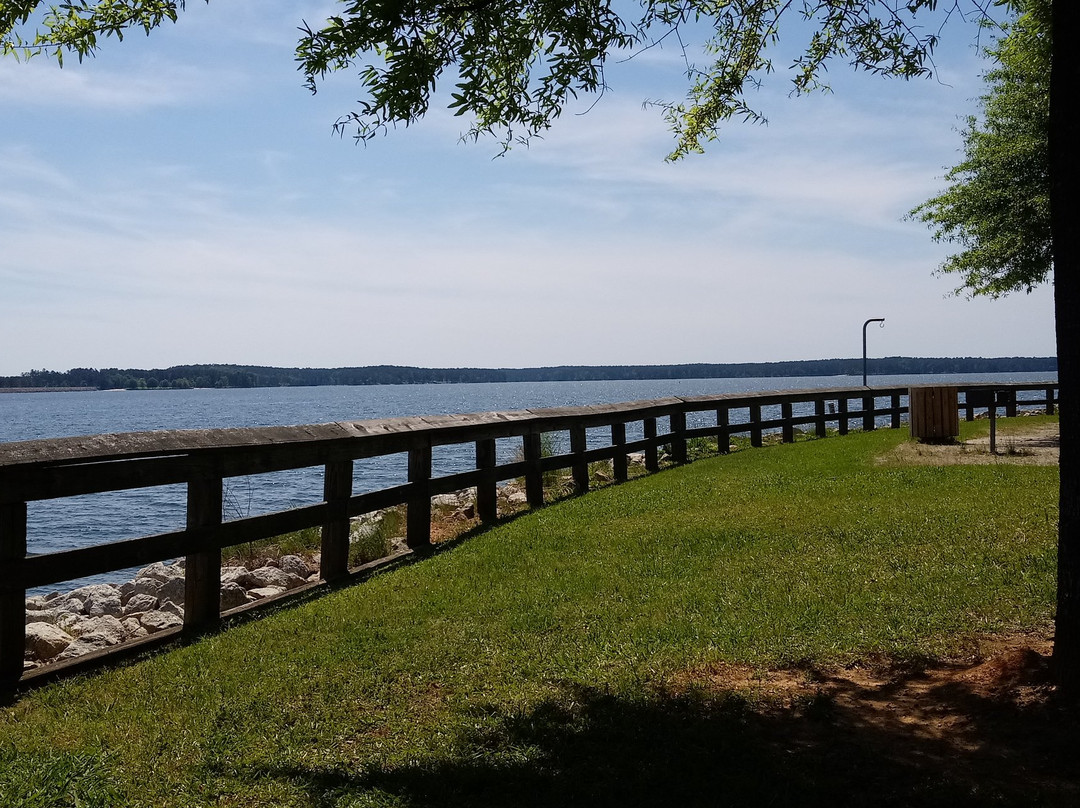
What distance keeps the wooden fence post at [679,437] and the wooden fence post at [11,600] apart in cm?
1257

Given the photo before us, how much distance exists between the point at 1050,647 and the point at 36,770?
17.7 ft

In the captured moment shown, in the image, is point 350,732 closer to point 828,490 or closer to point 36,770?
point 36,770

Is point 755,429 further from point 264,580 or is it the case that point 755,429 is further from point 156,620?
point 156,620

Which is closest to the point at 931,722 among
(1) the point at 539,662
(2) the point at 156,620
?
(1) the point at 539,662

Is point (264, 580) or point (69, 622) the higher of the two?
point (264, 580)

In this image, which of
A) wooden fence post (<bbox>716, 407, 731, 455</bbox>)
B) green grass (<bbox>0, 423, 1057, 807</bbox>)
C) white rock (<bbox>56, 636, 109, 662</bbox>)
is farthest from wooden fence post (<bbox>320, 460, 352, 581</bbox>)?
wooden fence post (<bbox>716, 407, 731, 455</bbox>)

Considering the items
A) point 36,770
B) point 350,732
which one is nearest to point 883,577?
point 350,732

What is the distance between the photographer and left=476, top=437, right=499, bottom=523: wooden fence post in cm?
1068

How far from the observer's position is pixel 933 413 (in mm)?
18359

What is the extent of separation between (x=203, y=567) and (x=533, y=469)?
5770 mm

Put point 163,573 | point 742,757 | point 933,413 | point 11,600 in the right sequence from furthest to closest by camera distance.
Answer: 1. point 933,413
2. point 163,573
3. point 11,600
4. point 742,757

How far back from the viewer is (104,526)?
22.0 m

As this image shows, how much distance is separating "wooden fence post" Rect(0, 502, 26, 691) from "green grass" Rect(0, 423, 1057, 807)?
298mm

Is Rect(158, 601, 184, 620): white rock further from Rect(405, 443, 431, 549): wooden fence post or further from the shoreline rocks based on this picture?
Rect(405, 443, 431, 549): wooden fence post
